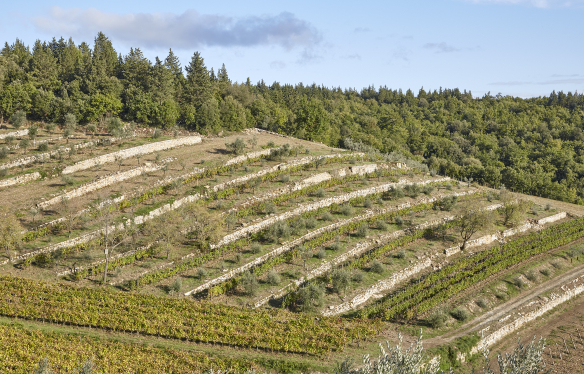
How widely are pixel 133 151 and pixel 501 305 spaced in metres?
48.1

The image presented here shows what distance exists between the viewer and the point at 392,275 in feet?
125

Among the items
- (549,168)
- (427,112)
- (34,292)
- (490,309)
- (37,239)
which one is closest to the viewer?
(34,292)

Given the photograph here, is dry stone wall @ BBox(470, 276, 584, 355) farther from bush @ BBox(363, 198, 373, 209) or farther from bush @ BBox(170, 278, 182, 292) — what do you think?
bush @ BBox(170, 278, 182, 292)

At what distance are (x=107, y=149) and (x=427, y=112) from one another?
130m

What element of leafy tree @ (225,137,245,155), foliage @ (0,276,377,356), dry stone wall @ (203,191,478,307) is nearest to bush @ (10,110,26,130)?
leafy tree @ (225,137,245,155)

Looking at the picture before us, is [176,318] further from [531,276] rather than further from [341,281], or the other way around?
[531,276]

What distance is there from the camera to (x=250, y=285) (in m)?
33.1

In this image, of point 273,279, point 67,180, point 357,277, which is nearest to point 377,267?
point 357,277

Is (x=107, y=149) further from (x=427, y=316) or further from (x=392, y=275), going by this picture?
(x=427, y=316)

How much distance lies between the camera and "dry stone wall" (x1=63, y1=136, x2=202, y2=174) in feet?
165

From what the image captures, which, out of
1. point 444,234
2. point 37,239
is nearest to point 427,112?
point 444,234

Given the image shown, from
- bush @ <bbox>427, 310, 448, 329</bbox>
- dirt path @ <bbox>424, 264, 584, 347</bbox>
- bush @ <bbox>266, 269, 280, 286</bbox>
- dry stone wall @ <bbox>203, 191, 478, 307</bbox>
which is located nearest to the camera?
dirt path @ <bbox>424, 264, 584, 347</bbox>

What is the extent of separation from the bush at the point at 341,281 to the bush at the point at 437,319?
7068 millimetres

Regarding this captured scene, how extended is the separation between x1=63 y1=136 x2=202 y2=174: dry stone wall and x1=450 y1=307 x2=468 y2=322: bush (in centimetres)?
4380
